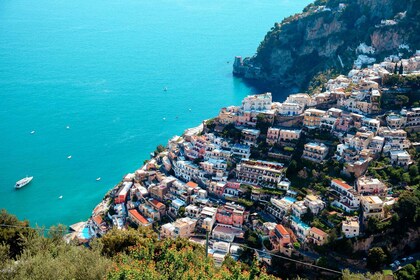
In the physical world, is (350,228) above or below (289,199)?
below

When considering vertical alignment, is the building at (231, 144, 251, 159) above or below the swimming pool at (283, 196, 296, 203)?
above

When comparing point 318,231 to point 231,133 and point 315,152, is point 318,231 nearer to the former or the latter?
point 315,152

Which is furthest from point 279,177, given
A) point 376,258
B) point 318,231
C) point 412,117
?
point 412,117

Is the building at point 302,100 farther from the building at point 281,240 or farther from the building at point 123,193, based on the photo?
the building at point 123,193

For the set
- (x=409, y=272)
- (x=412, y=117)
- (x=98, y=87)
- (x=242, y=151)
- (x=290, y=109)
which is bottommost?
(x=409, y=272)

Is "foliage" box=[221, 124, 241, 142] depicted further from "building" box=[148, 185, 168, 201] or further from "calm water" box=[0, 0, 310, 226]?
"calm water" box=[0, 0, 310, 226]

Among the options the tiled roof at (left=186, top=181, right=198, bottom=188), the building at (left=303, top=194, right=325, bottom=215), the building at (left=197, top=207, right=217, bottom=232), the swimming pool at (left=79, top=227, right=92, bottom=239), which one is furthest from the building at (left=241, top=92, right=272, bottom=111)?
the swimming pool at (left=79, top=227, right=92, bottom=239)

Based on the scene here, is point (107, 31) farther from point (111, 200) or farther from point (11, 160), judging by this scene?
point (111, 200)
